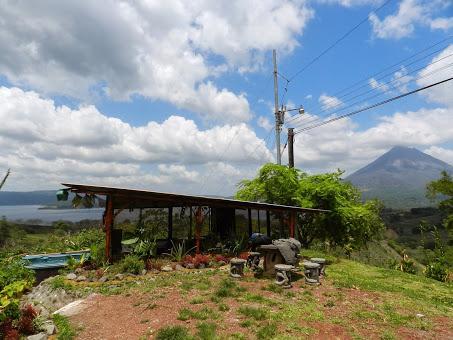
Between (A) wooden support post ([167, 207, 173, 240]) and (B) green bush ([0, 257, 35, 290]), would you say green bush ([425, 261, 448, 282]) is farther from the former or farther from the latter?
(B) green bush ([0, 257, 35, 290])

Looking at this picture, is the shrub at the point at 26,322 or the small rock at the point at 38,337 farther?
the shrub at the point at 26,322

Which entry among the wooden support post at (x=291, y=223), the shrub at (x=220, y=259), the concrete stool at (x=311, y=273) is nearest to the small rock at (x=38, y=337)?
the concrete stool at (x=311, y=273)

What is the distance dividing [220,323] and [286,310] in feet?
6.57

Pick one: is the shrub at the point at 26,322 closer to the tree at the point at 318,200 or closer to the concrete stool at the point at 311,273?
the concrete stool at the point at 311,273

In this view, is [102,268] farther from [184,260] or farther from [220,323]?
[220,323]

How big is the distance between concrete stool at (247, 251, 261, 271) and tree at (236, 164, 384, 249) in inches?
324

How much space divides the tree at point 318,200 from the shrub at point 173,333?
15298 millimetres

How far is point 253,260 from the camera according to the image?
1497 centimetres

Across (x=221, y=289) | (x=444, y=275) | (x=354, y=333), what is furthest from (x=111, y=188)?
(x=444, y=275)

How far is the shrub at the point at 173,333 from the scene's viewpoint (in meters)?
7.74

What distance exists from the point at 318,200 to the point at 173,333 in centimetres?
1699

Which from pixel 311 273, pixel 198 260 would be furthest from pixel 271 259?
pixel 198 260

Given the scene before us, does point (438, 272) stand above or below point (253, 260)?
below

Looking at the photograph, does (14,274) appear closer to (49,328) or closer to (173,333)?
(49,328)
